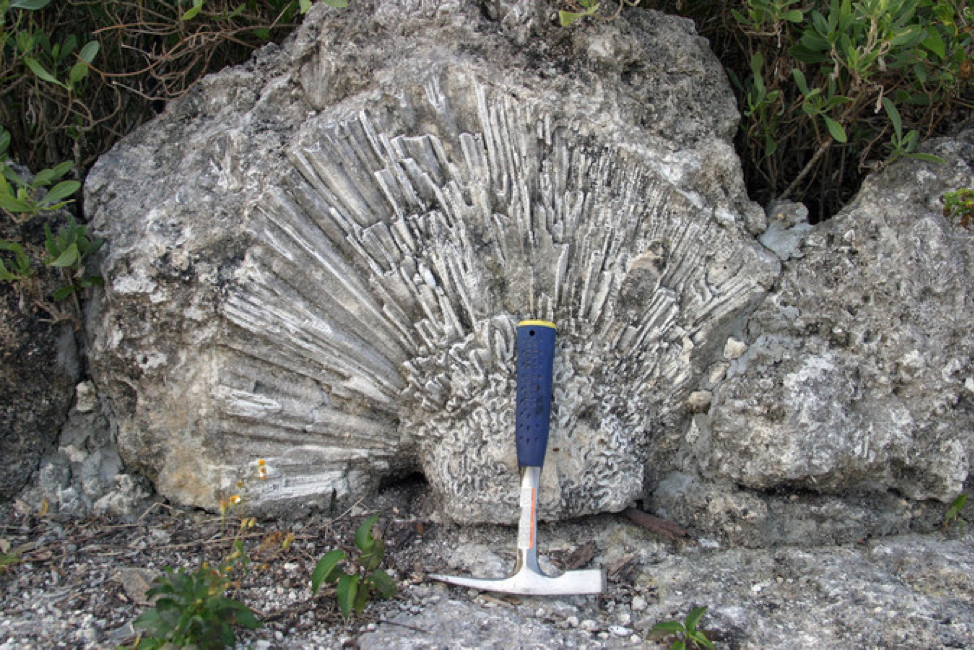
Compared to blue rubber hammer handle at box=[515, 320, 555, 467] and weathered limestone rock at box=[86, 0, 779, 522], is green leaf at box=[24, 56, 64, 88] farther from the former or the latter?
blue rubber hammer handle at box=[515, 320, 555, 467]

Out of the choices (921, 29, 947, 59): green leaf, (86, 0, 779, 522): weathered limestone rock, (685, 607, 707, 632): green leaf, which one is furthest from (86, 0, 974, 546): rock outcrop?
(685, 607, 707, 632): green leaf

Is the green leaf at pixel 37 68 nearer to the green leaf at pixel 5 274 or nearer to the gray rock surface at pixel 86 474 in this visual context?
the green leaf at pixel 5 274

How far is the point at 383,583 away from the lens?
1.59 meters

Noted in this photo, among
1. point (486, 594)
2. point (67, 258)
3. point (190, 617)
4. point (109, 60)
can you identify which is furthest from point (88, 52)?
point (486, 594)

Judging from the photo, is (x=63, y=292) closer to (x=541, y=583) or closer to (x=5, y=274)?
(x=5, y=274)

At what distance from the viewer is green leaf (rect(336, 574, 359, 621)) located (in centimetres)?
152

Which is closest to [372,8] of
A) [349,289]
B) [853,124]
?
[349,289]

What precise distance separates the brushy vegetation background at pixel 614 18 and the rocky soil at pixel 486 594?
0.60 metres

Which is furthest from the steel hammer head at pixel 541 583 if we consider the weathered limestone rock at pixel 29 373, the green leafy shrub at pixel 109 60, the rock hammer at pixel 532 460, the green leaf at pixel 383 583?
the green leafy shrub at pixel 109 60

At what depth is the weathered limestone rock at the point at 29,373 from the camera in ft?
6.13

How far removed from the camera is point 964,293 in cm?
184

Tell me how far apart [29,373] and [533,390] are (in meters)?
1.19

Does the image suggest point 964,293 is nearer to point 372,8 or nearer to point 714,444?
point 714,444

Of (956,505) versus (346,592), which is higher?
(956,505)
